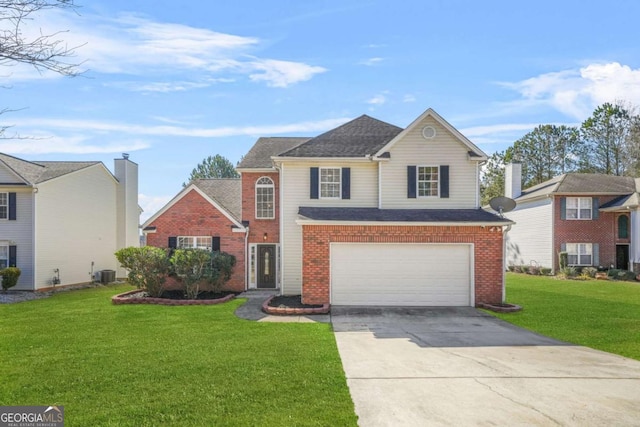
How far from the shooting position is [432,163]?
1562 cm

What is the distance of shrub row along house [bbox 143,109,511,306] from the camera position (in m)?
13.8

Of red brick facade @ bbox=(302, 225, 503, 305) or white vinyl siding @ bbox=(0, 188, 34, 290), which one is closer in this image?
red brick facade @ bbox=(302, 225, 503, 305)

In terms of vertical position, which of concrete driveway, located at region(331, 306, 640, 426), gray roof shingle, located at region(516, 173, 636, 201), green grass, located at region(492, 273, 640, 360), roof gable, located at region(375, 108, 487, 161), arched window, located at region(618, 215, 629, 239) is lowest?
green grass, located at region(492, 273, 640, 360)

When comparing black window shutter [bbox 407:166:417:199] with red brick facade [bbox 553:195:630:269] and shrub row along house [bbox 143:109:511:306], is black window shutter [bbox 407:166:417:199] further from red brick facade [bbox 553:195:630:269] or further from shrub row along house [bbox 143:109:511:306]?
red brick facade [bbox 553:195:630:269]

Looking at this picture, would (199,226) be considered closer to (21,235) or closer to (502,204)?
(21,235)

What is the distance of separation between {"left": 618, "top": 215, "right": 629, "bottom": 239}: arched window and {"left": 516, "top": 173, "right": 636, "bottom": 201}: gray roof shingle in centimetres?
161

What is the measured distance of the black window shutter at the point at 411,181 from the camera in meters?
15.6

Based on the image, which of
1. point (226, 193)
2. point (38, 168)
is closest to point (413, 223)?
point (226, 193)

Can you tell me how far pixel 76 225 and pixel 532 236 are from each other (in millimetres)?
28587

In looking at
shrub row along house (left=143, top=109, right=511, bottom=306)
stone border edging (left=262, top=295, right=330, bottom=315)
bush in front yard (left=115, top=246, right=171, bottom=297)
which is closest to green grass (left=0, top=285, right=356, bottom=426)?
stone border edging (left=262, top=295, right=330, bottom=315)

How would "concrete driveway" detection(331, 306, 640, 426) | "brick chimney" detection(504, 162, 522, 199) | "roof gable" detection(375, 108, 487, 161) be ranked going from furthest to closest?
"brick chimney" detection(504, 162, 522, 199) < "roof gable" detection(375, 108, 487, 161) < "concrete driveway" detection(331, 306, 640, 426)

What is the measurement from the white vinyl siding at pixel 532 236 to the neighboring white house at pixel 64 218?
2602 cm

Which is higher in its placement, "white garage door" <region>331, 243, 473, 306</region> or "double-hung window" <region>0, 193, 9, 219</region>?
"double-hung window" <region>0, 193, 9, 219</region>

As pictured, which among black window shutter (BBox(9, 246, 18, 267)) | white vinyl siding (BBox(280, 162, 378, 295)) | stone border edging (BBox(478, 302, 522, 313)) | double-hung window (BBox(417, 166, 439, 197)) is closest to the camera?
stone border edging (BBox(478, 302, 522, 313))
